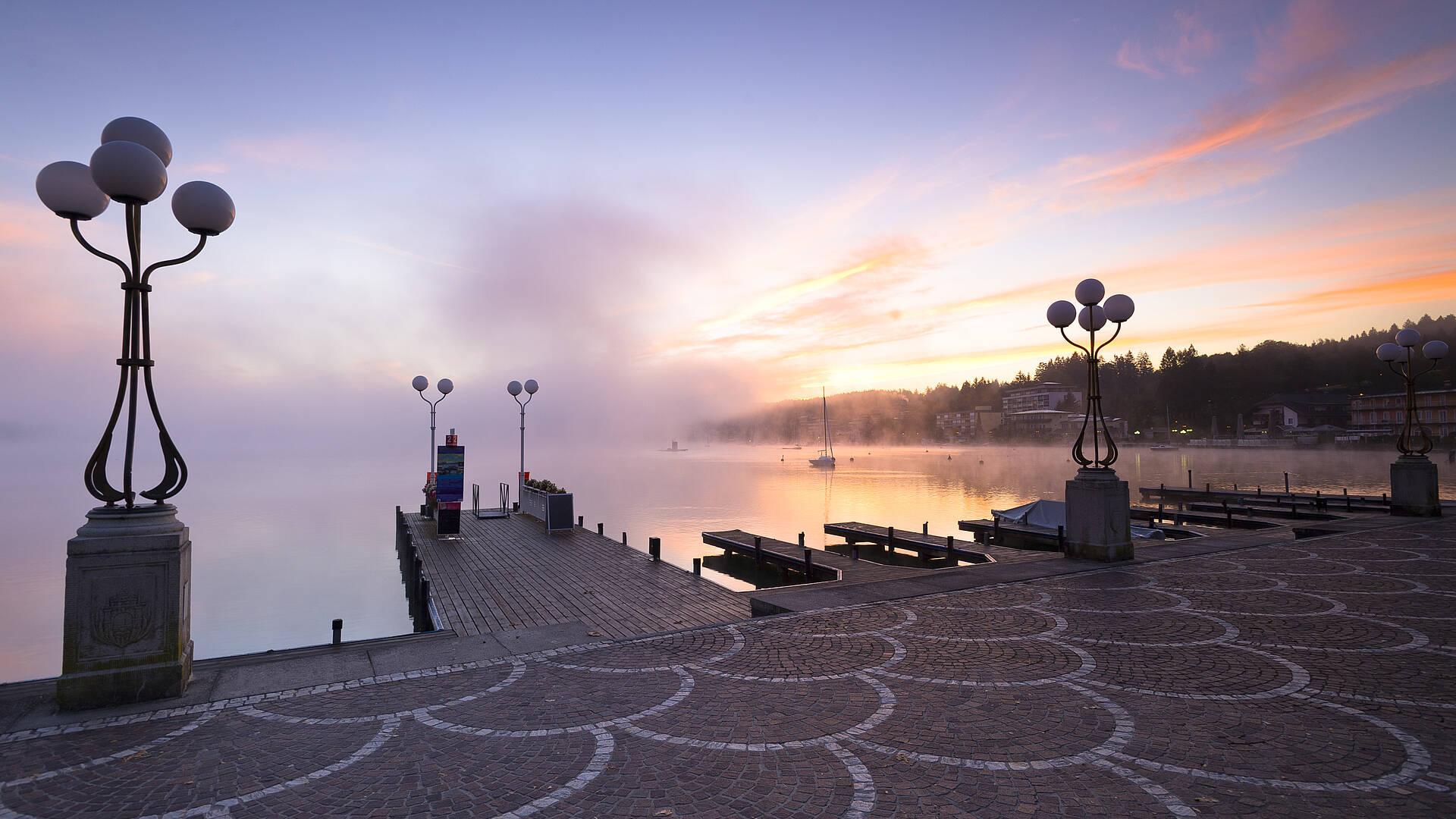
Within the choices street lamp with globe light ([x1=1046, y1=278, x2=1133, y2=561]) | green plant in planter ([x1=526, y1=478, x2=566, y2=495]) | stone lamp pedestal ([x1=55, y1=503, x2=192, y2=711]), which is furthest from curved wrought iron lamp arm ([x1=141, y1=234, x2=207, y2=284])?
green plant in planter ([x1=526, y1=478, x2=566, y2=495])

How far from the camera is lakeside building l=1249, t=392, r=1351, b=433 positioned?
129m

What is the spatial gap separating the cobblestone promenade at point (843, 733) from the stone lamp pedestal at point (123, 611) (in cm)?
45

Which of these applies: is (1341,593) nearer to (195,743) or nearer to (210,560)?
(195,743)

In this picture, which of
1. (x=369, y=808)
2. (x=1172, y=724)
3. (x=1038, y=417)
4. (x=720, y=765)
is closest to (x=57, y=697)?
(x=369, y=808)

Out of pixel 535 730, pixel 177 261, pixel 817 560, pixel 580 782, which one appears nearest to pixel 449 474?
pixel 817 560

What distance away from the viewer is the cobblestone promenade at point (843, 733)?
448 centimetres

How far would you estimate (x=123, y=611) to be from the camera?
20.4ft

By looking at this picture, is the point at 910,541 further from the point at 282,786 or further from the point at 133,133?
the point at 133,133

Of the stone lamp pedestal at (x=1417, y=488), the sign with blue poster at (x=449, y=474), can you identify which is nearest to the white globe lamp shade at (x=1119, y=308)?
the stone lamp pedestal at (x=1417, y=488)

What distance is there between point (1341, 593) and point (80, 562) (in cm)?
1726

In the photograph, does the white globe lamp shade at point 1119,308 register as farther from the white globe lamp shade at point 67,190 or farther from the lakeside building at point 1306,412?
the lakeside building at point 1306,412

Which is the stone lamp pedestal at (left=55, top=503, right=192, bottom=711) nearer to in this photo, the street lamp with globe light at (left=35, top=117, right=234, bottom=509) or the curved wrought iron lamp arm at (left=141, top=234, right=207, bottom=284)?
the street lamp with globe light at (left=35, top=117, right=234, bottom=509)

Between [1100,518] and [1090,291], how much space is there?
4993mm

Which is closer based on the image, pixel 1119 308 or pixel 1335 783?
pixel 1335 783
